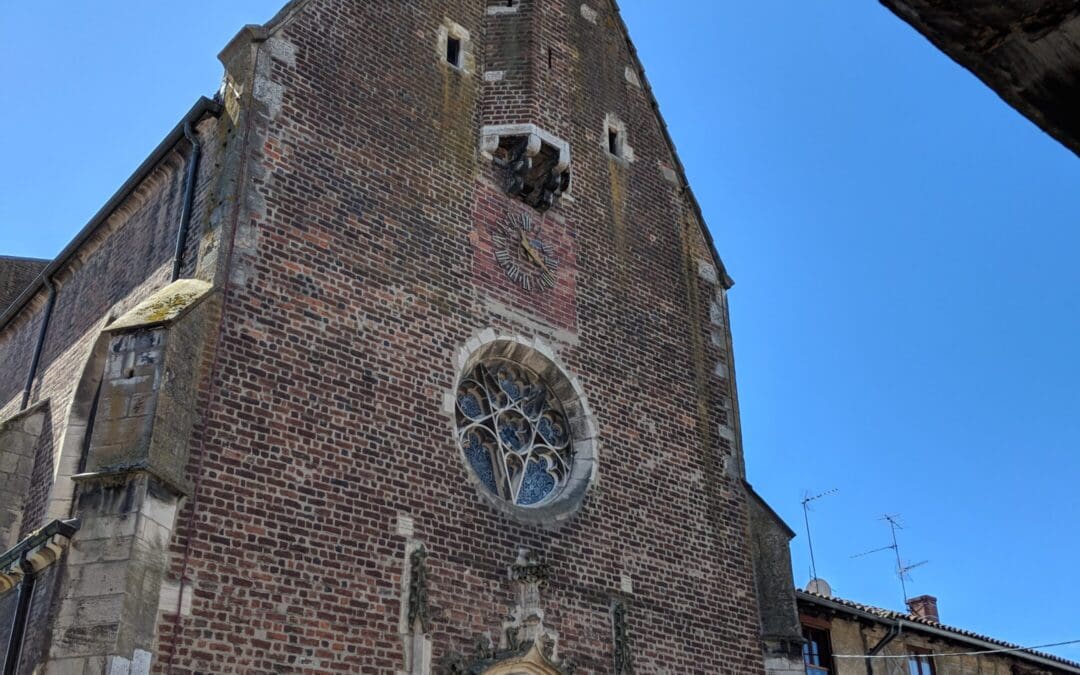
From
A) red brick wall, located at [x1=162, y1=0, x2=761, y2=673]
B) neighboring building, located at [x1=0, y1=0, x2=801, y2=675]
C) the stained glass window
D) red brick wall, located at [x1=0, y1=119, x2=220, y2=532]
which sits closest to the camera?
neighboring building, located at [x1=0, y1=0, x2=801, y2=675]

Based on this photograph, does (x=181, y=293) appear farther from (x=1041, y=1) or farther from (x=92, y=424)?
(x=1041, y=1)

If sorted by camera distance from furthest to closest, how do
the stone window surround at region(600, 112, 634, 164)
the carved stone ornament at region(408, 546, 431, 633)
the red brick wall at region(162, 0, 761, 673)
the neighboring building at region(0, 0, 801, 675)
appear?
the stone window surround at region(600, 112, 634, 164), the carved stone ornament at region(408, 546, 431, 633), the red brick wall at region(162, 0, 761, 673), the neighboring building at region(0, 0, 801, 675)

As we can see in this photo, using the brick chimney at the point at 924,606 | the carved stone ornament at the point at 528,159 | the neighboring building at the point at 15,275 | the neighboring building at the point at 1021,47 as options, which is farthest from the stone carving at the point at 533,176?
the brick chimney at the point at 924,606

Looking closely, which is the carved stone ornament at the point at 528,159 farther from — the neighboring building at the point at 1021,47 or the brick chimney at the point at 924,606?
the brick chimney at the point at 924,606

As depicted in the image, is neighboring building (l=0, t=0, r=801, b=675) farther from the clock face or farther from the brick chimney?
the brick chimney

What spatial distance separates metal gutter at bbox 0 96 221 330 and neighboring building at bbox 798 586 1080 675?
11.9 m

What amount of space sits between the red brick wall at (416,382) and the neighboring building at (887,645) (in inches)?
150

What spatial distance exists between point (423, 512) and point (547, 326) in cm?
359

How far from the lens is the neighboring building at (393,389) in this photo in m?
9.60

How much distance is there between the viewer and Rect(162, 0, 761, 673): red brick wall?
1012 cm

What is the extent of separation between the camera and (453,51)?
1503 centimetres

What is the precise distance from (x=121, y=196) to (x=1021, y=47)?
42.2ft

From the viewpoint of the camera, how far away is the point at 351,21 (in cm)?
1341

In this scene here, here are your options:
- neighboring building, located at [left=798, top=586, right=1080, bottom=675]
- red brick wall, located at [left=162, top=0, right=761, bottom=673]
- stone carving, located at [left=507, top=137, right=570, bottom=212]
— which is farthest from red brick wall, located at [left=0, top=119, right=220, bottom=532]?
neighboring building, located at [left=798, top=586, right=1080, bottom=675]
